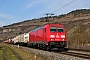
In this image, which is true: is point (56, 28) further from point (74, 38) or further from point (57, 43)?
point (74, 38)

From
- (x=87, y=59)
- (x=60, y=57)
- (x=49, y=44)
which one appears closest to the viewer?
(x=87, y=59)

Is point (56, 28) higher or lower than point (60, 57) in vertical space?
higher

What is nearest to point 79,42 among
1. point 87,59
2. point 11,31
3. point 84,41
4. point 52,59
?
point 84,41

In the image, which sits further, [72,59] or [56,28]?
[56,28]

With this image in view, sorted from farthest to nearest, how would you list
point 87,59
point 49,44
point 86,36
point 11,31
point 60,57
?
1. point 11,31
2. point 86,36
3. point 49,44
4. point 60,57
5. point 87,59

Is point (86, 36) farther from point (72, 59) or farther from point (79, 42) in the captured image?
point (72, 59)

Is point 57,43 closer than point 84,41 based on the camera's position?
Yes

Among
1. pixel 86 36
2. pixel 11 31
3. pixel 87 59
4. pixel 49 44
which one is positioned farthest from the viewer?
pixel 11 31

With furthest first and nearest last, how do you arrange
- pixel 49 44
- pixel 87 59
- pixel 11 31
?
pixel 11 31, pixel 49 44, pixel 87 59

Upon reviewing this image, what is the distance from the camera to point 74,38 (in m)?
56.0

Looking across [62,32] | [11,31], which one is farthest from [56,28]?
[11,31]

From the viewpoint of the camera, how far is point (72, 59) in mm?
16781

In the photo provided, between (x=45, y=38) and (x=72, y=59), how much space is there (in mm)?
11246

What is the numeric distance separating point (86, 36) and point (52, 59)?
117ft
